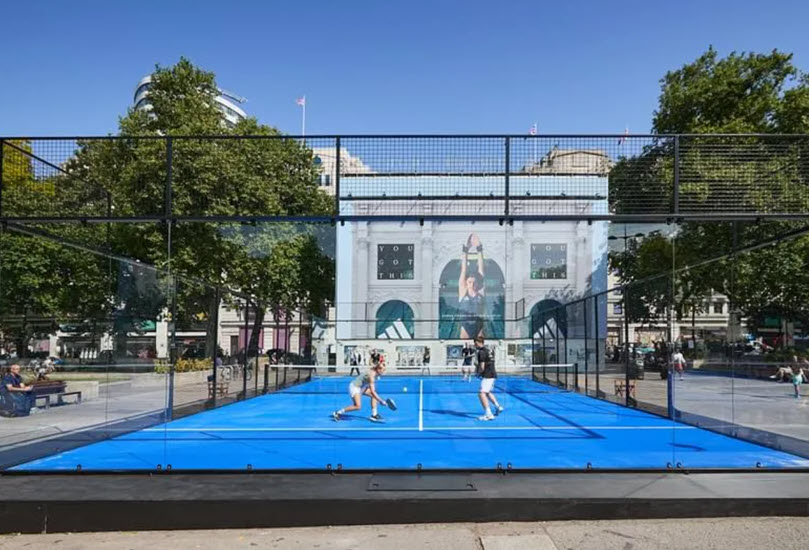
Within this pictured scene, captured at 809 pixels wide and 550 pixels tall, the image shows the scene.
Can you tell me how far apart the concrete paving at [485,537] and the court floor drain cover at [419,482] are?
0.61 m

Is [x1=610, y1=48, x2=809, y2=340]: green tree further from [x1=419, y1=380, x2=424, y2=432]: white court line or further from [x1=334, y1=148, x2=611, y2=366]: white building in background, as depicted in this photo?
[x1=419, y1=380, x2=424, y2=432]: white court line

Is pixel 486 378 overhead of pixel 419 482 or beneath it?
overhead

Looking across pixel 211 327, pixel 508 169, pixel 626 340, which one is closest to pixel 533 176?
pixel 508 169

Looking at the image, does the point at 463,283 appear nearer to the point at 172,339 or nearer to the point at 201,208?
the point at 172,339

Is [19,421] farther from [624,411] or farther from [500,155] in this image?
[624,411]

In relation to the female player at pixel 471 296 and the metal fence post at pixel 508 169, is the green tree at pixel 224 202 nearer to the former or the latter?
the female player at pixel 471 296

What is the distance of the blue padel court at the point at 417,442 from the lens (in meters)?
8.88

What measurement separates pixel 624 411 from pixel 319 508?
1158 centimetres

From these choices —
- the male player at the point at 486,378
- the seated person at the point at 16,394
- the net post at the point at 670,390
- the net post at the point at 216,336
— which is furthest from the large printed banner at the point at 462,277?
the seated person at the point at 16,394

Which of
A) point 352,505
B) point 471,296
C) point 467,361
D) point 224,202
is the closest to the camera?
point 352,505

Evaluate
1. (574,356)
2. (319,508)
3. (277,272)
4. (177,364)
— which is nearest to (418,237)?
(177,364)

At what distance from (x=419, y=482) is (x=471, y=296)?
12.0 meters

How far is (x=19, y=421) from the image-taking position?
40.2ft

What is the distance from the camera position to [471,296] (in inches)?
755
